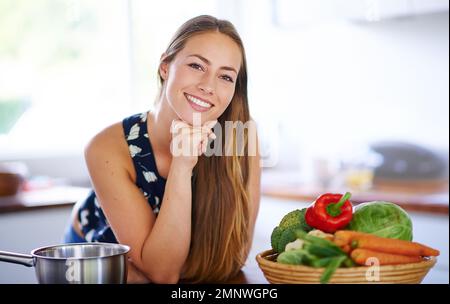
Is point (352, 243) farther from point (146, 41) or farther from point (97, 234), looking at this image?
point (146, 41)

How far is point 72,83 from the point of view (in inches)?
155

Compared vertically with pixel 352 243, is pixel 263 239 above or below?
below

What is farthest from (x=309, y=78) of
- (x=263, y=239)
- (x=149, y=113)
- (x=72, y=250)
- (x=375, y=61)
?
(x=72, y=250)

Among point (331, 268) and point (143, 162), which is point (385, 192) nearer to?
point (143, 162)

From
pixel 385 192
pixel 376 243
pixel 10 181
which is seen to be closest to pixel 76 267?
pixel 376 243

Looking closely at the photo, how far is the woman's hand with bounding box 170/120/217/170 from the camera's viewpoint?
63.1 inches

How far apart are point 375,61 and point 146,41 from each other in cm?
129

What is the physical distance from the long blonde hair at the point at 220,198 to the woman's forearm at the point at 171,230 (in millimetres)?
82

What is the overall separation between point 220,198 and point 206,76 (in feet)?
1.03

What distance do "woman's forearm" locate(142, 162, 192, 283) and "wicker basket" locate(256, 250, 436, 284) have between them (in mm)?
471

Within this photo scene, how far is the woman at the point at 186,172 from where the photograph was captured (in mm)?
1637

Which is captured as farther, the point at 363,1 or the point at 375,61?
the point at 375,61
